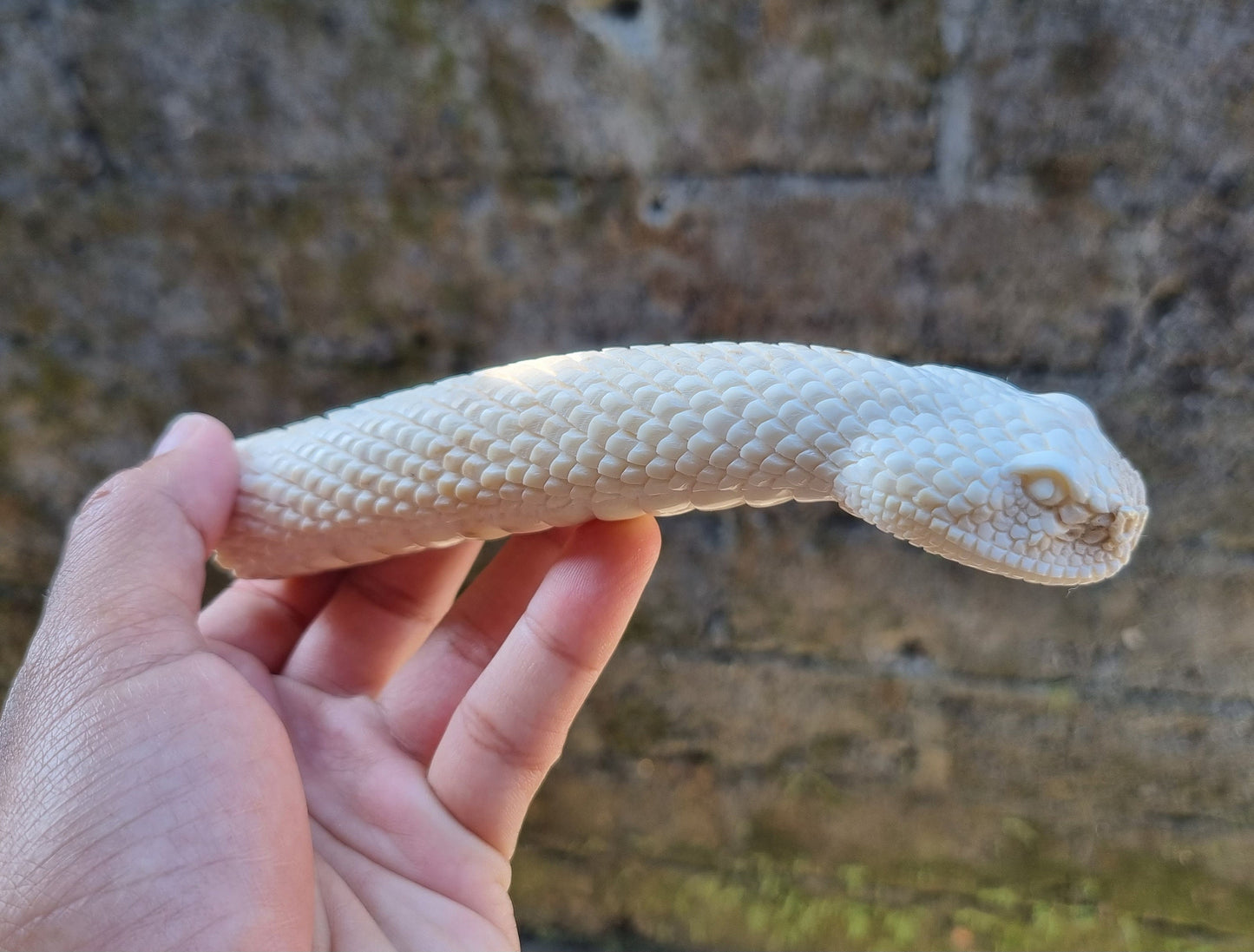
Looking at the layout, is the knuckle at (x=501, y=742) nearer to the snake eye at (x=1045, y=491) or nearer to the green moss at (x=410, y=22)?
the snake eye at (x=1045, y=491)

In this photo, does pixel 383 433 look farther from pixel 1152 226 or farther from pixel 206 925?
pixel 1152 226

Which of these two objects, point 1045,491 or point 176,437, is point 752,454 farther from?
point 176,437

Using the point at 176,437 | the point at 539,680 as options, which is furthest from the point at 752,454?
the point at 176,437

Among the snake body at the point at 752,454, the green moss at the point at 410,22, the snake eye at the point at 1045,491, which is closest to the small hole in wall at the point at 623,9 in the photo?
the green moss at the point at 410,22

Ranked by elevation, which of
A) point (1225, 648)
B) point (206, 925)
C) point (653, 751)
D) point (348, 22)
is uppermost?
point (348, 22)

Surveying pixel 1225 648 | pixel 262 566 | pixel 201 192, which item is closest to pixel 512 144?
pixel 201 192

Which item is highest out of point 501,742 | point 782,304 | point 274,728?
point 782,304
